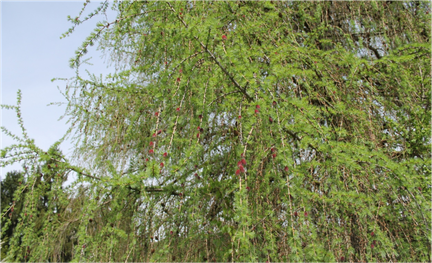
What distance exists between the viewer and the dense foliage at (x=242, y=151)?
3.97 ft

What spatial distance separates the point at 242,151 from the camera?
1226 mm

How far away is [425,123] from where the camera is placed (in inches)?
74.0

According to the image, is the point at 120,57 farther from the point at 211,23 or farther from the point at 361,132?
the point at 361,132

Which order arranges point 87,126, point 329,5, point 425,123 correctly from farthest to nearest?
point 329,5 → point 87,126 → point 425,123

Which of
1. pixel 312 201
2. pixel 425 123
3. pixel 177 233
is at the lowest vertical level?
pixel 177 233

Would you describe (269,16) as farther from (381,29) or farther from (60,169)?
(60,169)

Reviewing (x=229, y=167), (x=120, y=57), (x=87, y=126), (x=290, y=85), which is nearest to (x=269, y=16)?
(x=290, y=85)

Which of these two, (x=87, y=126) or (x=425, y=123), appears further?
(x=87, y=126)

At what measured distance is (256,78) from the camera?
120 centimetres

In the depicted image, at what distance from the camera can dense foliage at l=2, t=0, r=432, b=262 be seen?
1210mm

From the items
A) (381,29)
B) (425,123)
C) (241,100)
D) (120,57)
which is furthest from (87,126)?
(381,29)

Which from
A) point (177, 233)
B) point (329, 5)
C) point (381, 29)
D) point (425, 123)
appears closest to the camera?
point (177, 233)

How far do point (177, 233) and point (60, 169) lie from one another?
709 millimetres

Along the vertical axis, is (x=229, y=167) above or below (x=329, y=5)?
below
